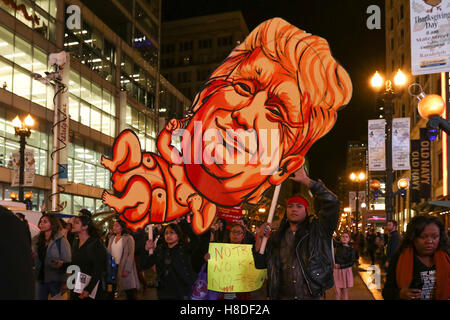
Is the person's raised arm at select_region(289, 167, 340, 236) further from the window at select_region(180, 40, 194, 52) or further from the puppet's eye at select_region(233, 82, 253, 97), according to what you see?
the window at select_region(180, 40, 194, 52)

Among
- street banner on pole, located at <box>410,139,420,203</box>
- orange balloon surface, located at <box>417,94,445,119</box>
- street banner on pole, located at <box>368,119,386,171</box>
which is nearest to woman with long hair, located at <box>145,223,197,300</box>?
orange balloon surface, located at <box>417,94,445,119</box>

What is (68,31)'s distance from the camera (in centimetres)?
3234

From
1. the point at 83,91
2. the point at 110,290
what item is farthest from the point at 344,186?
the point at 110,290

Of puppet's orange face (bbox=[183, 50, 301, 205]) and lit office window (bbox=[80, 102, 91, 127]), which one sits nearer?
puppet's orange face (bbox=[183, 50, 301, 205])

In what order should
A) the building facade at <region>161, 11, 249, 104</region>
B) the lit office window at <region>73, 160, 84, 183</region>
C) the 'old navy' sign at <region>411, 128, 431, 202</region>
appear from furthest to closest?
the building facade at <region>161, 11, 249, 104</region>
the lit office window at <region>73, 160, 84, 183</region>
the 'old navy' sign at <region>411, 128, 431, 202</region>

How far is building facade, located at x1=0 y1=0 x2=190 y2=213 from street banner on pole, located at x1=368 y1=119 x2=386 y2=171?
12.2 m

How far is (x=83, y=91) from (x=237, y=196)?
29.2m

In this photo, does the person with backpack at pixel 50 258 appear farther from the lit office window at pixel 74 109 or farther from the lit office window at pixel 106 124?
the lit office window at pixel 106 124

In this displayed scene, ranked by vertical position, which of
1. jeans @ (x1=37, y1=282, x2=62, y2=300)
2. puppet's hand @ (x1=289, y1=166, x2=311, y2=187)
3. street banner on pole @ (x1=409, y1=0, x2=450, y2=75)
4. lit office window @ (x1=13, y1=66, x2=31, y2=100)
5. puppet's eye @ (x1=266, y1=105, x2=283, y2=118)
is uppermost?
lit office window @ (x1=13, y1=66, x2=31, y2=100)

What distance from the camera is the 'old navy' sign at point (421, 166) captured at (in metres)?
30.3

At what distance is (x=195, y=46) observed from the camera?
9081 centimetres

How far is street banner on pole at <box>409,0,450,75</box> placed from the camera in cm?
1020

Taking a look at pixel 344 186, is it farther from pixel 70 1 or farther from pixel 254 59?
pixel 254 59

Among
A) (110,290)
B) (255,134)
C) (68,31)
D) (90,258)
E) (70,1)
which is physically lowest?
(110,290)
